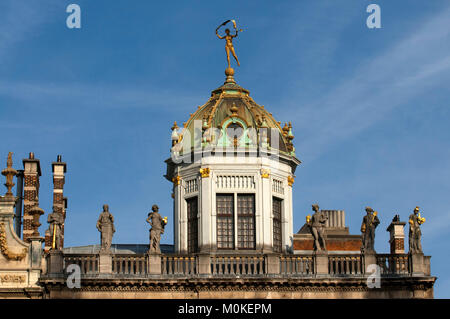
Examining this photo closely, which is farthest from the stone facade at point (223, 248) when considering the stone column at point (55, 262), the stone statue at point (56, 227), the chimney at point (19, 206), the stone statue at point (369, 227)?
the chimney at point (19, 206)

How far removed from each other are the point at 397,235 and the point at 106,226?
14981 millimetres

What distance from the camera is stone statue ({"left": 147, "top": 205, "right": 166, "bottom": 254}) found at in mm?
61469

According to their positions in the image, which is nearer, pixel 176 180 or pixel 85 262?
pixel 85 262

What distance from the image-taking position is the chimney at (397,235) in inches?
2670

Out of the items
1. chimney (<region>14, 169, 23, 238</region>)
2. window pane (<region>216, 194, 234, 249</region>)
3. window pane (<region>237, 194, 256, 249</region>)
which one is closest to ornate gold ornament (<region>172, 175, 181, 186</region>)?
window pane (<region>216, 194, 234, 249</region>)

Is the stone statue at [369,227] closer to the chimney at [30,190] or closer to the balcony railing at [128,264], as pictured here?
the balcony railing at [128,264]

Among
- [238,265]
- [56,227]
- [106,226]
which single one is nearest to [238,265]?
[238,265]

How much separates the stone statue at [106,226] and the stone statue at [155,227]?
5.51 ft

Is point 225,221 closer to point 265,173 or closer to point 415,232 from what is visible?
point 265,173

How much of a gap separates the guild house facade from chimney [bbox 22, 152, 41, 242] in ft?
0.16

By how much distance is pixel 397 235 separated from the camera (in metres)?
67.9

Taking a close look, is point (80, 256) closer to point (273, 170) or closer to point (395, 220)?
point (273, 170)
